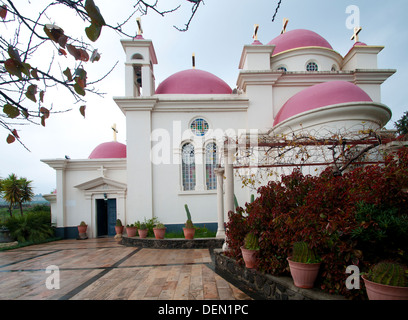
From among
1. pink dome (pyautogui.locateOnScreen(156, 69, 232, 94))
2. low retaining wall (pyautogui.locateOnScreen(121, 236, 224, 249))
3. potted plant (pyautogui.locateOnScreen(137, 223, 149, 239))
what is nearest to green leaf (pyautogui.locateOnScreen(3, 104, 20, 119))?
low retaining wall (pyautogui.locateOnScreen(121, 236, 224, 249))

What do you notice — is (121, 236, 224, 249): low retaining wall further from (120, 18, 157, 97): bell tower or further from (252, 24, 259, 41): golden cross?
(252, 24, 259, 41): golden cross

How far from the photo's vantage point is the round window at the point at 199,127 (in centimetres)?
1230

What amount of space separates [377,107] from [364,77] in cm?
527

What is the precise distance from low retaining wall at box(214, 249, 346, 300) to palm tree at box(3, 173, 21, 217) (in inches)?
699

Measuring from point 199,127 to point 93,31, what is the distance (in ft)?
35.3

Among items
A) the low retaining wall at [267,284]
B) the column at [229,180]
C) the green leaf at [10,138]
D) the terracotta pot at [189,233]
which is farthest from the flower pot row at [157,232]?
the green leaf at [10,138]

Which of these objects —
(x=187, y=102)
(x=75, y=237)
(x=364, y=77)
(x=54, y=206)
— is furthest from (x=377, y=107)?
(x=54, y=206)

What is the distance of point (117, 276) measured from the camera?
5914 mm

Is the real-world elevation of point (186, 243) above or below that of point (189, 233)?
below

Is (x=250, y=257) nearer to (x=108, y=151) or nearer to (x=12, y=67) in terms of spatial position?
(x=12, y=67)

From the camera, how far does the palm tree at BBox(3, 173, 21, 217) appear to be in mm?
16469

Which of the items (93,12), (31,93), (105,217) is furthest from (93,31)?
(105,217)

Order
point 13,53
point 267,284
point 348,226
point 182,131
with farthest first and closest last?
point 182,131
point 267,284
point 348,226
point 13,53

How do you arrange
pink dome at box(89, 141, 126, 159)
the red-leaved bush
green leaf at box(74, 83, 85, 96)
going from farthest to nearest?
pink dome at box(89, 141, 126, 159), the red-leaved bush, green leaf at box(74, 83, 85, 96)
